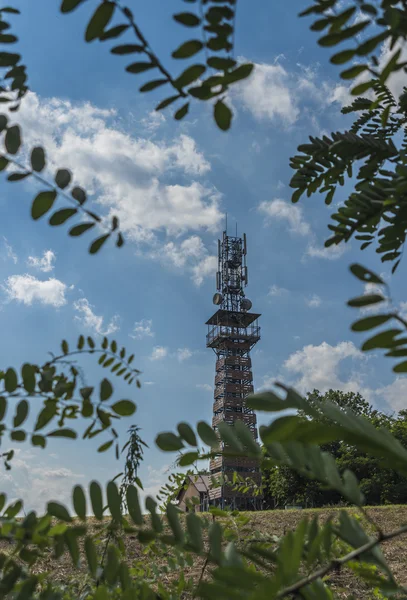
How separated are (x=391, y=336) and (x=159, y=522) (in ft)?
1.27

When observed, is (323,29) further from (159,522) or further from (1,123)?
(159,522)

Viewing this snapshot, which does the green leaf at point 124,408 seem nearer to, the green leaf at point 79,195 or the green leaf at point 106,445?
the green leaf at point 106,445

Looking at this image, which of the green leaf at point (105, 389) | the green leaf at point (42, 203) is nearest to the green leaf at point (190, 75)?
the green leaf at point (42, 203)

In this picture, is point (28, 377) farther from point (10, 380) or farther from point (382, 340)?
point (382, 340)

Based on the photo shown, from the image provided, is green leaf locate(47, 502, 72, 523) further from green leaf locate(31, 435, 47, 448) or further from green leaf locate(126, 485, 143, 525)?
green leaf locate(31, 435, 47, 448)

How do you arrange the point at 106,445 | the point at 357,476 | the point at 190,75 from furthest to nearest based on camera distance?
the point at 357,476 → the point at 106,445 → the point at 190,75

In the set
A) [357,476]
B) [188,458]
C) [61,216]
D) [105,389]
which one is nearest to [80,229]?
[61,216]

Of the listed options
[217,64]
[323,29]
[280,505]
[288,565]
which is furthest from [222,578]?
[280,505]

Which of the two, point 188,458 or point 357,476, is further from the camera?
point 357,476

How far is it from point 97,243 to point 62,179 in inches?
4.3

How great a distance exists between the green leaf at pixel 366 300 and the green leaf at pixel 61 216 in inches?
17.7

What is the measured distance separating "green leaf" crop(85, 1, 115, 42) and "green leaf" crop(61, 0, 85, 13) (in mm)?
22

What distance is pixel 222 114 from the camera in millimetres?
646

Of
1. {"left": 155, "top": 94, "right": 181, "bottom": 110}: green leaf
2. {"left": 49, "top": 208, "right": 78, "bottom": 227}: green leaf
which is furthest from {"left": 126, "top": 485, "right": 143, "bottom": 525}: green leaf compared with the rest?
{"left": 155, "top": 94, "right": 181, "bottom": 110}: green leaf
